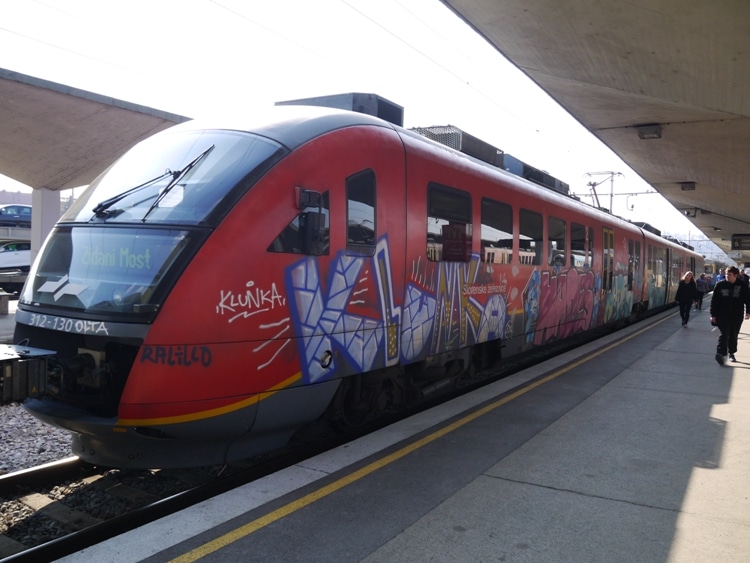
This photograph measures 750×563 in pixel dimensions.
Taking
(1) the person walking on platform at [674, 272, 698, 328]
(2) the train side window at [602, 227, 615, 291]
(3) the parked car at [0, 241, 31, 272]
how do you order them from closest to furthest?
(2) the train side window at [602, 227, 615, 291] < (1) the person walking on platform at [674, 272, 698, 328] < (3) the parked car at [0, 241, 31, 272]

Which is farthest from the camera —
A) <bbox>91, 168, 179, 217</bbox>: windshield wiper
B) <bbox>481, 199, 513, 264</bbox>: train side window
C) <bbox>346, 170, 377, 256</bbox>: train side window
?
<bbox>481, 199, 513, 264</bbox>: train side window

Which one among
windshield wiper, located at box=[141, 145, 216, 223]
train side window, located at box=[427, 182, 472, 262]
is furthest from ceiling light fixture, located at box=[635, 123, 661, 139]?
windshield wiper, located at box=[141, 145, 216, 223]

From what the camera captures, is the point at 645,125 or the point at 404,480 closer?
the point at 404,480

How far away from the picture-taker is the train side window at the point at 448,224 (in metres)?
6.46

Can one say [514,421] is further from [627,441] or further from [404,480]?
[404,480]

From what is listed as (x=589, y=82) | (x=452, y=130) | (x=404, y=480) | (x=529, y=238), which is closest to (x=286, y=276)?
(x=404, y=480)

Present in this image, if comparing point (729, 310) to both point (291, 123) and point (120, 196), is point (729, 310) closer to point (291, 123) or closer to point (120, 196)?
point (291, 123)

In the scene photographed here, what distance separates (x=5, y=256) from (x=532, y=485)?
94.0 ft

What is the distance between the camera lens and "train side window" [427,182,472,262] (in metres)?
6.46

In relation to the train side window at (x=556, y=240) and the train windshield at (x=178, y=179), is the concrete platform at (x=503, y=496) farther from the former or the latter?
the train side window at (x=556, y=240)

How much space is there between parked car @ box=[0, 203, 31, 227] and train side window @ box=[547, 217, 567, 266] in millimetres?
30697

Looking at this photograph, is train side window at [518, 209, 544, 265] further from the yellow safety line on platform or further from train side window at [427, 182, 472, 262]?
the yellow safety line on platform

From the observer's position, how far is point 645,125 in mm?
14336

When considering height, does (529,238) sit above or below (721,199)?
below
